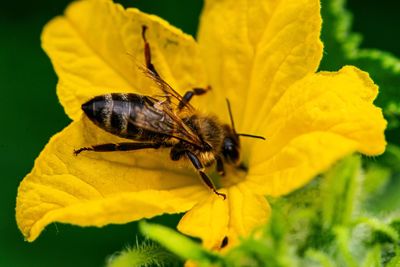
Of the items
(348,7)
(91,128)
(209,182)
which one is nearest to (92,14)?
(91,128)

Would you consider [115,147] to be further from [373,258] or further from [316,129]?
[373,258]

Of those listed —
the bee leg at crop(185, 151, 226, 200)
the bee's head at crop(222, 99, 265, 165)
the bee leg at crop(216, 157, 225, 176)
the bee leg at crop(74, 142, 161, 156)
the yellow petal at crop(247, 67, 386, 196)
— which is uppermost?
the yellow petal at crop(247, 67, 386, 196)

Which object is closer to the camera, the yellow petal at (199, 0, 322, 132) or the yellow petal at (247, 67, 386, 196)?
the yellow petal at (247, 67, 386, 196)

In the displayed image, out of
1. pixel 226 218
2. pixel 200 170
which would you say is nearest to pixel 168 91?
pixel 200 170

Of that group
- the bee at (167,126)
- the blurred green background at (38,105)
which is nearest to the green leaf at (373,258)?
the bee at (167,126)

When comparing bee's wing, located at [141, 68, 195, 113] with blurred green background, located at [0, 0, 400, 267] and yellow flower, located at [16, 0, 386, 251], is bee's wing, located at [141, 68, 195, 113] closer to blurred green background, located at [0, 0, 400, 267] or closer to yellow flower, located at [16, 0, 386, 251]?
yellow flower, located at [16, 0, 386, 251]

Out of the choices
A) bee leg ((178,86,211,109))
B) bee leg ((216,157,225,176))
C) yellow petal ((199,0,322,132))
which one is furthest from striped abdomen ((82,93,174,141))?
yellow petal ((199,0,322,132))
